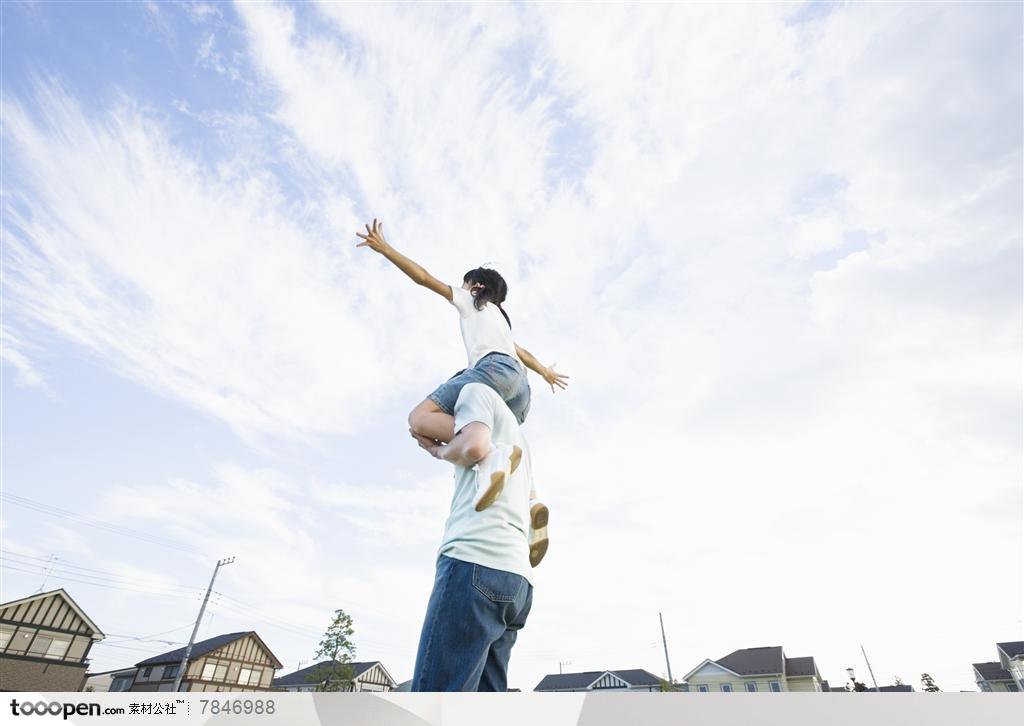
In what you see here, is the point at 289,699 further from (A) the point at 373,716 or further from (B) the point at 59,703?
(B) the point at 59,703

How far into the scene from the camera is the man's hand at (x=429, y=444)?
2.13 metres

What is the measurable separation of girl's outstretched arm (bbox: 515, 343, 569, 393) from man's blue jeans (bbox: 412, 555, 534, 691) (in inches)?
80.3

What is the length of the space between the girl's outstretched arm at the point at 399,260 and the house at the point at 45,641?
38.3 meters

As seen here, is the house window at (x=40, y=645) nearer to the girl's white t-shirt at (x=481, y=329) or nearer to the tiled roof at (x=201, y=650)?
the tiled roof at (x=201, y=650)

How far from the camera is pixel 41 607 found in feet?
97.6

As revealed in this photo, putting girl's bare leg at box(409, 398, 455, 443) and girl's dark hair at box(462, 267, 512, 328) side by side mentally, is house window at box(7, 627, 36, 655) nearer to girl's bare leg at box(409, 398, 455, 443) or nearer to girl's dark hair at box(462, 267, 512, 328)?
girl's dark hair at box(462, 267, 512, 328)

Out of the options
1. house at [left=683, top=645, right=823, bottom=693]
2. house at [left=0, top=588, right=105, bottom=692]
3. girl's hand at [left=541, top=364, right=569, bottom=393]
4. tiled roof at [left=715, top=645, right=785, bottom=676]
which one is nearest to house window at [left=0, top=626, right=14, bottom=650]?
house at [left=0, top=588, right=105, bottom=692]

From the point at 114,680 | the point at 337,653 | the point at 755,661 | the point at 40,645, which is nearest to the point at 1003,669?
the point at 755,661

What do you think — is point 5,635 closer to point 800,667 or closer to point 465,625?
point 465,625

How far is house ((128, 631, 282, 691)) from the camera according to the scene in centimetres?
3884

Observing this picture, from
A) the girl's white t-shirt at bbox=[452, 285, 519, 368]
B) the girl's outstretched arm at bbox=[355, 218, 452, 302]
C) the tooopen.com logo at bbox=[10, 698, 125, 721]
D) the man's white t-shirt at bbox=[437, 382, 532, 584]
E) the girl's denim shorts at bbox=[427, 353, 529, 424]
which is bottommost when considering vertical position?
the tooopen.com logo at bbox=[10, 698, 125, 721]

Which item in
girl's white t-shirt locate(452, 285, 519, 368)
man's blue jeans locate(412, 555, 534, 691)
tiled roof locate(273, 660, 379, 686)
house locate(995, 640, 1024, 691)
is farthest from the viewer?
tiled roof locate(273, 660, 379, 686)

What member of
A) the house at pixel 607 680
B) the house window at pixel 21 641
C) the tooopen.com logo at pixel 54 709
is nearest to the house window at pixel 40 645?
the house window at pixel 21 641

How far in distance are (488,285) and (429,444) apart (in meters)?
1.21
